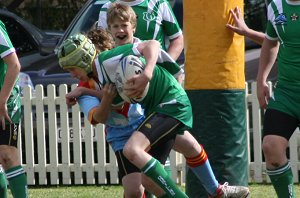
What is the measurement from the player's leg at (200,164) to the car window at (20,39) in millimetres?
5359

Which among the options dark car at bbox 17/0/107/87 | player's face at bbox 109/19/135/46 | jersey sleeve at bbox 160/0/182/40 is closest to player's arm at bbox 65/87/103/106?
player's face at bbox 109/19/135/46

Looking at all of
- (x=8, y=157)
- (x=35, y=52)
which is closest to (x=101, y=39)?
(x=8, y=157)

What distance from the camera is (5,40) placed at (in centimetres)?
780

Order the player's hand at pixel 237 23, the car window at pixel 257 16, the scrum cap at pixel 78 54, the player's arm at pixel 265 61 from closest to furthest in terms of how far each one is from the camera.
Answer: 1. the scrum cap at pixel 78 54
2. the player's arm at pixel 265 61
3. the player's hand at pixel 237 23
4. the car window at pixel 257 16

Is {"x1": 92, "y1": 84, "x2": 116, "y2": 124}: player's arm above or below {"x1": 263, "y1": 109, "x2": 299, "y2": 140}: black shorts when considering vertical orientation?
above

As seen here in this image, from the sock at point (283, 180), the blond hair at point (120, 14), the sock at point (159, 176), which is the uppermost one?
the blond hair at point (120, 14)

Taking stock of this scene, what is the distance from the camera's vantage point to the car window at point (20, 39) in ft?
41.5

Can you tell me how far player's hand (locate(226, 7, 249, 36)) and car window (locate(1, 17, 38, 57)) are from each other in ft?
16.3

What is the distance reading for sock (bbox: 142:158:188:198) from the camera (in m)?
6.67

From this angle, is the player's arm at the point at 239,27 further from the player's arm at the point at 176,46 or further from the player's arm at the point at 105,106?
the player's arm at the point at 105,106

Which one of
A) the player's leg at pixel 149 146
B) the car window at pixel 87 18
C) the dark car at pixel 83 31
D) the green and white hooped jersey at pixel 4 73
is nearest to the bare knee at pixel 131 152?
the player's leg at pixel 149 146

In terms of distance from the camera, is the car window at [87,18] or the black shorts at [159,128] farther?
the car window at [87,18]

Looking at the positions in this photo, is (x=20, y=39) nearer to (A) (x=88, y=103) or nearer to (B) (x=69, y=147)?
(B) (x=69, y=147)

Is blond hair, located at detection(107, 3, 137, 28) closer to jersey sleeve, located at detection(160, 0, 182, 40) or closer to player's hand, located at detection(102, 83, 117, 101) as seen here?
player's hand, located at detection(102, 83, 117, 101)
